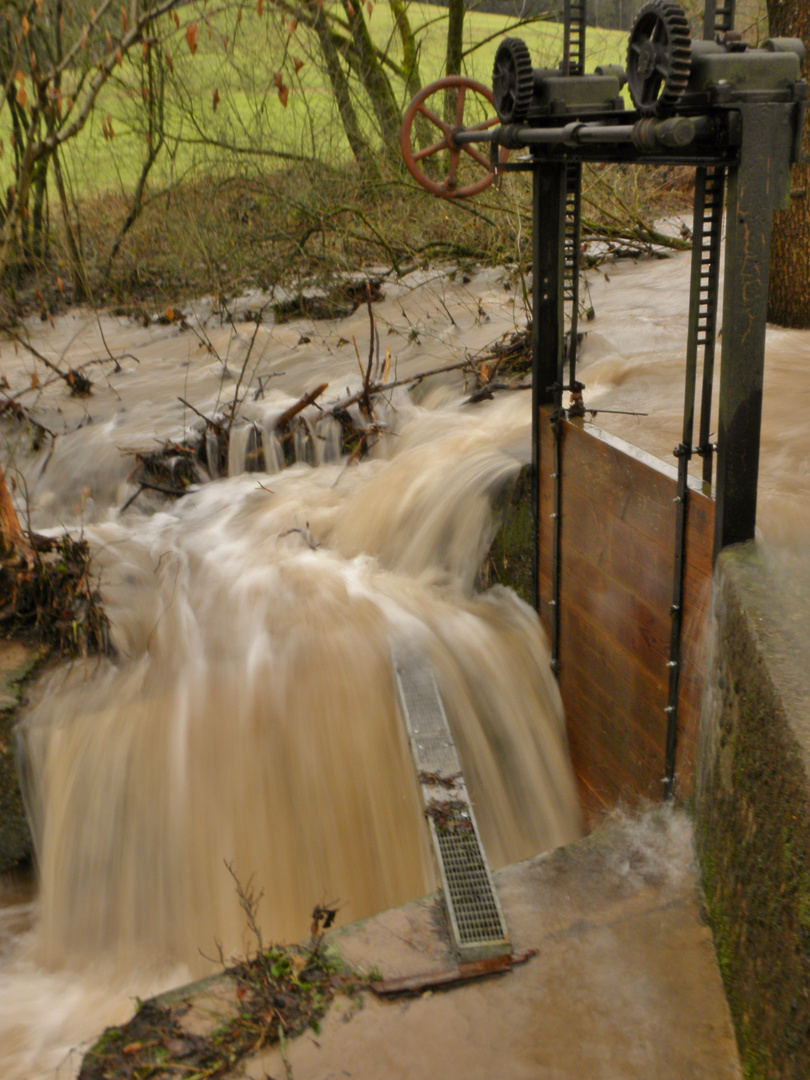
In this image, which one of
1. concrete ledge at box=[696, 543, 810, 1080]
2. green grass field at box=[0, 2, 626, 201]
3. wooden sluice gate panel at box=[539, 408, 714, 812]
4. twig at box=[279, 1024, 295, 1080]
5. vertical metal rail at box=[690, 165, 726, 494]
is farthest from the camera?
green grass field at box=[0, 2, 626, 201]

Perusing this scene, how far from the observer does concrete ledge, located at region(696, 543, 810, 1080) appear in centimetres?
229

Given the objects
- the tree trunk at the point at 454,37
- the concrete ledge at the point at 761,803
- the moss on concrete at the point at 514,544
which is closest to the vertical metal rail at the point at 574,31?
the moss on concrete at the point at 514,544

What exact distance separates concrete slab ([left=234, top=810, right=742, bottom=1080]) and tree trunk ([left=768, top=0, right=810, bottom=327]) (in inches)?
214

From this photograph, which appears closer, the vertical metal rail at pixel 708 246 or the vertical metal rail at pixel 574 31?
the vertical metal rail at pixel 708 246

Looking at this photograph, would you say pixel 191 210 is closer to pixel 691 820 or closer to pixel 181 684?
pixel 181 684

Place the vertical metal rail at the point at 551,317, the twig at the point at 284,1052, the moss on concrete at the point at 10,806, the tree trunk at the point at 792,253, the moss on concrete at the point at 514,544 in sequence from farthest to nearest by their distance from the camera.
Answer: the tree trunk at the point at 792,253 → the moss on concrete at the point at 514,544 → the vertical metal rail at the point at 551,317 → the moss on concrete at the point at 10,806 → the twig at the point at 284,1052

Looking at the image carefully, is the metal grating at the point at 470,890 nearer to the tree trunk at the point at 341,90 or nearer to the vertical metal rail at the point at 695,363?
the vertical metal rail at the point at 695,363

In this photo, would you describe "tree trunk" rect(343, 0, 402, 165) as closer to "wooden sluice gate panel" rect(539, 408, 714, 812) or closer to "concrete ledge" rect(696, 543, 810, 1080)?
"wooden sluice gate panel" rect(539, 408, 714, 812)

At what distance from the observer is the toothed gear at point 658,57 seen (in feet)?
9.48

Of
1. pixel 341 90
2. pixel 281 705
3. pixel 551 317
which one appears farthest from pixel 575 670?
pixel 341 90

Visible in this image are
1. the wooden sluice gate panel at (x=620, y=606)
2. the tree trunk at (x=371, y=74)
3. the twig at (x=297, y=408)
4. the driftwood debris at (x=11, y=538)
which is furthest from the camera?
the tree trunk at (x=371, y=74)

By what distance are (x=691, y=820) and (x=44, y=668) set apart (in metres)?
3.39

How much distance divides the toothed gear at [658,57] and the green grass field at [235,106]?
34.3 feet

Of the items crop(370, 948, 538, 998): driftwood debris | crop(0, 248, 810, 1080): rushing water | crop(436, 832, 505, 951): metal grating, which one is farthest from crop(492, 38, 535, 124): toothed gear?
crop(370, 948, 538, 998): driftwood debris
